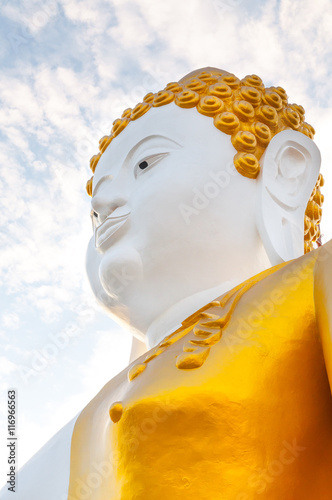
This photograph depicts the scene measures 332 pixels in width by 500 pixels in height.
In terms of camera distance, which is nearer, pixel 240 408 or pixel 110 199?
pixel 240 408

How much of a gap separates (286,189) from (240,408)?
1.46m

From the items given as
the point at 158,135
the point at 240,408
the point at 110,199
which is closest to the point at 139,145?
the point at 158,135

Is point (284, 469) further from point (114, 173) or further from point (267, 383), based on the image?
point (114, 173)

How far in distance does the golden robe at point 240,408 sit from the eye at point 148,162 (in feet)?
3.52

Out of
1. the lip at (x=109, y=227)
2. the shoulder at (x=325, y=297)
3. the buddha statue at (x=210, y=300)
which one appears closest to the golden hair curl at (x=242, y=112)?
the buddha statue at (x=210, y=300)

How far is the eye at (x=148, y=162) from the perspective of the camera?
335 cm

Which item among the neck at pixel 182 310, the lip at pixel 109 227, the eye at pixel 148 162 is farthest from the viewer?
the eye at pixel 148 162

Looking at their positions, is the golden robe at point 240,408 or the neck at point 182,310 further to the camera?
the neck at point 182,310

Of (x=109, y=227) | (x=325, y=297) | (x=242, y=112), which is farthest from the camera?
(x=242, y=112)

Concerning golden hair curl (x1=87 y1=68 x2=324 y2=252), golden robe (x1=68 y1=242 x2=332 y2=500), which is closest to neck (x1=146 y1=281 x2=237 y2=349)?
golden robe (x1=68 y1=242 x2=332 y2=500)

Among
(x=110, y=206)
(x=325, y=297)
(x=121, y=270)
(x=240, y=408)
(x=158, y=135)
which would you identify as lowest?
(x=240, y=408)

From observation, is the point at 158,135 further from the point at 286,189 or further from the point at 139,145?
the point at 286,189

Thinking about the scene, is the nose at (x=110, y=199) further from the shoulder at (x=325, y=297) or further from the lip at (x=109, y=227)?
the shoulder at (x=325, y=297)

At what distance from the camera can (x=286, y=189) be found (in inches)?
132
